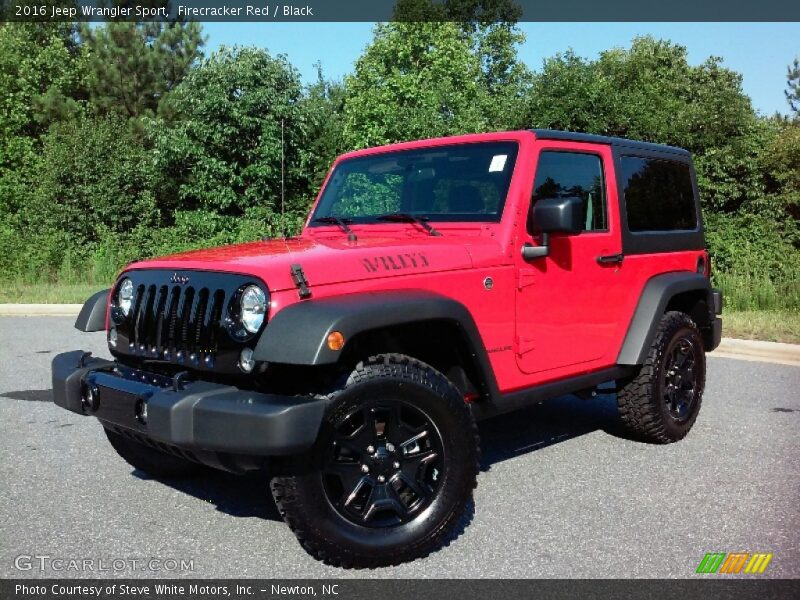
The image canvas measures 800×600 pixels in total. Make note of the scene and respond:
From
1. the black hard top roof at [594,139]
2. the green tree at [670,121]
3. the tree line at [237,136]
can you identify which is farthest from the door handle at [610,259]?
the green tree at [670,121]

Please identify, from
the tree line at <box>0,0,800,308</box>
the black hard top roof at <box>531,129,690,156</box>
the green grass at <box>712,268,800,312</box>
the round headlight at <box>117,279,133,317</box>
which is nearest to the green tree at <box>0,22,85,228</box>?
the tree line at <box>0,0,800,308</box>

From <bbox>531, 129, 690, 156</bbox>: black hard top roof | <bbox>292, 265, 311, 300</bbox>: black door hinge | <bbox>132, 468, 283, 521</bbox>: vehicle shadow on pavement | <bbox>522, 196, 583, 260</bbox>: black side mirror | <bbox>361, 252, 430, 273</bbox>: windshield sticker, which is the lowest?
<bbox>132, 468, 283, 521</bbox>: vehicle shadow on pavement

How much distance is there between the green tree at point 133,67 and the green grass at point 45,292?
16338mm

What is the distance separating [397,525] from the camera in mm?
3285

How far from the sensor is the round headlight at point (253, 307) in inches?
122

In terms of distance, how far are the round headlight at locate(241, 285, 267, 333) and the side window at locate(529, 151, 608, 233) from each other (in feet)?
5.32

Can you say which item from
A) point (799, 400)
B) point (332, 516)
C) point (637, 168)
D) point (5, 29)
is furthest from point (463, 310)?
point (5, 29)

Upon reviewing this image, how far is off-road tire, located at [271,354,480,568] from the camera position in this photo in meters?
3.05

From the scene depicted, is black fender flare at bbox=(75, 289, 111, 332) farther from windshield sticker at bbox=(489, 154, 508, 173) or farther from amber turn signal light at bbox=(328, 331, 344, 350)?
windshield sticker at bbox=(489, 154, 508, 173)

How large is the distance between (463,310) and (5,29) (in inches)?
1395

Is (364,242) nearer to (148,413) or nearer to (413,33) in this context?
(148,413)

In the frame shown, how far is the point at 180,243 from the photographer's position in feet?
65.0

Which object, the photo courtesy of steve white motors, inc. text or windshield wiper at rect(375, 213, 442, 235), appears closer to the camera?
the photo courtesy of steve white motors, inc. text

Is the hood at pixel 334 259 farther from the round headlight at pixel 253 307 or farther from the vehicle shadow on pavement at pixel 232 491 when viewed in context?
→ the vehicle shadow on pavement at pixel 232 491
